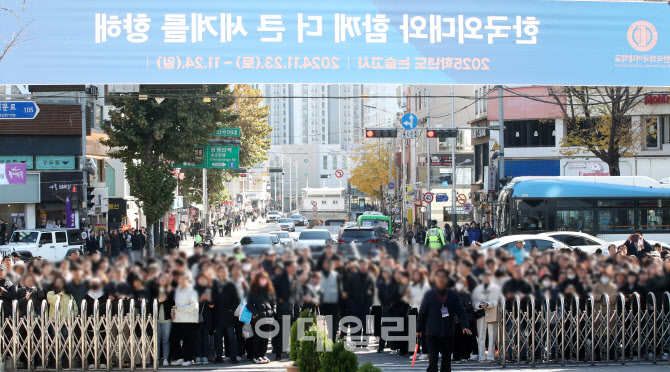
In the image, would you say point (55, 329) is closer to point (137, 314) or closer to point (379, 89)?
point (137, 314)

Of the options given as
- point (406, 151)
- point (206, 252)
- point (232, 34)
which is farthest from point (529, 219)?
point (406, 151)

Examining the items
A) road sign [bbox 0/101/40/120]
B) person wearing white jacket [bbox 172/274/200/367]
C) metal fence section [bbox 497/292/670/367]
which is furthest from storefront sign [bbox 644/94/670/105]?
person wearing white jacket [bbox 172/274/200/367]

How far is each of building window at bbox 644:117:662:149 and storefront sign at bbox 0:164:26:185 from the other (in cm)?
3146

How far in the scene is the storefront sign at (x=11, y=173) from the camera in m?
26.4

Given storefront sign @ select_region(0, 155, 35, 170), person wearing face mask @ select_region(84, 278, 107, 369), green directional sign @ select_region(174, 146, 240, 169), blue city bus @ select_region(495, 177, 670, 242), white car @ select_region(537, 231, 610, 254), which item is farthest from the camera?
green directional sign @ select_region(174, 146, 240, 169)

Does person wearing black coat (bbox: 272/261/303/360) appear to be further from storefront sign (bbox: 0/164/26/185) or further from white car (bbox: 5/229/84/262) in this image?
storefront sign (bbox: 0/164/26/185)

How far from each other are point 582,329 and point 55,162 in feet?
109

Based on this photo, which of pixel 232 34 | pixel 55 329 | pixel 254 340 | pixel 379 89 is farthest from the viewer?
pixel 379 89

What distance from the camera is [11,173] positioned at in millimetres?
26516

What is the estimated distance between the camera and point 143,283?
10.5 metres

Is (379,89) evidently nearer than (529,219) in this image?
No

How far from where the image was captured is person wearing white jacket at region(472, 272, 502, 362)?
34.2 feet

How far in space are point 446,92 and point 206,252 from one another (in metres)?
51.2

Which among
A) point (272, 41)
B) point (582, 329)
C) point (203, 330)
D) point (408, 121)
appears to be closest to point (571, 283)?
point (582, 329)
